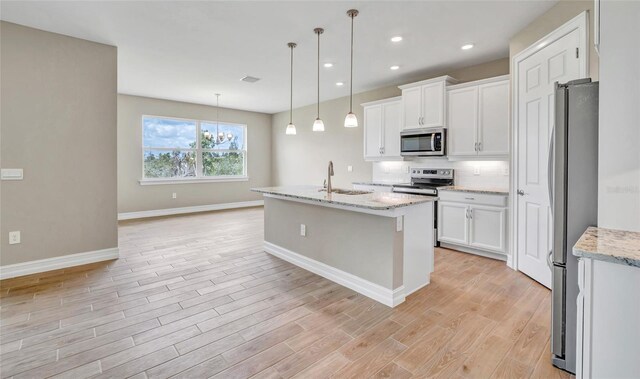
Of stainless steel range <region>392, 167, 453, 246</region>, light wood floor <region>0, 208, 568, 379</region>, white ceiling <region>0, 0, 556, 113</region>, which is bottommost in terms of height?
light wood floor <region>0, 208, 568, 379</region>

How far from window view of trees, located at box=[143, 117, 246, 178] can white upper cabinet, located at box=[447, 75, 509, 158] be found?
5.68 m

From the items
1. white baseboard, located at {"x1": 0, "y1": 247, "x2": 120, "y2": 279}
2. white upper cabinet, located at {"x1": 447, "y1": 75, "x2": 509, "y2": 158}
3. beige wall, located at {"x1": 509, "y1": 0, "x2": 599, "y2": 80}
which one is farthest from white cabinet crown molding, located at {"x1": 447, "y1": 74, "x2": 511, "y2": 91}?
white baseboard, located at {"x1": 0, "y1": 247, "x2": 120, "y2": 279}

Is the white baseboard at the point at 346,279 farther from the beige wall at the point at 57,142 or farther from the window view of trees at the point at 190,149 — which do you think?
the window view of trees at the point at 190,149

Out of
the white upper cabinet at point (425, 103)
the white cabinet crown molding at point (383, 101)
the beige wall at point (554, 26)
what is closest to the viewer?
the beige wall at point (554, 26)

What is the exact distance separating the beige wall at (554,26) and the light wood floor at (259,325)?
2.07 meters

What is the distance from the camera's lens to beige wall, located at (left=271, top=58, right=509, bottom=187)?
5.67 meters

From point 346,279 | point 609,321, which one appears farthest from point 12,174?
point 609,321

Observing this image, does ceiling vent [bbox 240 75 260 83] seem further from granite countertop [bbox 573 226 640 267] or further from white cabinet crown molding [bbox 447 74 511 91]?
granite countertop [bbox 573 226 640 267]

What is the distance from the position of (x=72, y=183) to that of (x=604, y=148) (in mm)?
4840

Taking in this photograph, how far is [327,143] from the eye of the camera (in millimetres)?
7094

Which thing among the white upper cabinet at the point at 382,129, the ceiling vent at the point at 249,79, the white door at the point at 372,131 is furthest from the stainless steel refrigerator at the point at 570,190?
the ceiling vent at the point at 249,79

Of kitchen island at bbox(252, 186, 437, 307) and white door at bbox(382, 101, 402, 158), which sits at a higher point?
white door at bbox(382, 101, 402, 158)

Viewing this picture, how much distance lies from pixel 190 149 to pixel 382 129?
476cm

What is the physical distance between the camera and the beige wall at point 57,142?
126 inches
